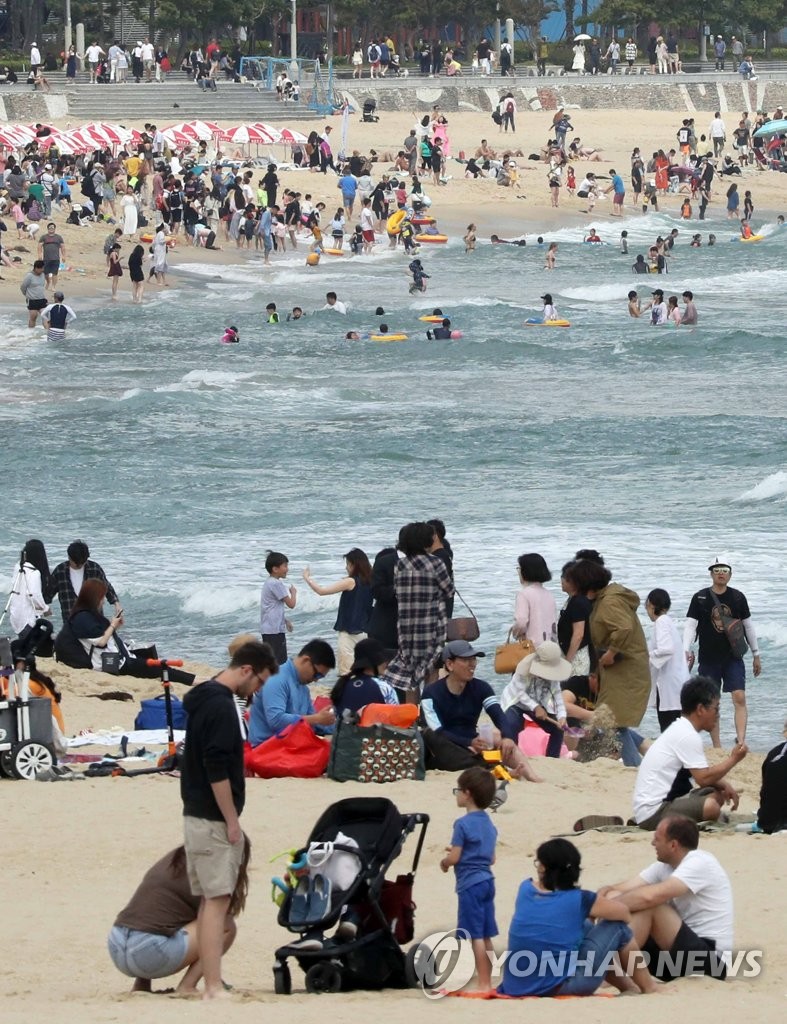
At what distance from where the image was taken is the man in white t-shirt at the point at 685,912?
6.11m

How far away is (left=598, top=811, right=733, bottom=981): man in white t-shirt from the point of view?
6113mm

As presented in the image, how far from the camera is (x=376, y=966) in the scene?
6074 mm

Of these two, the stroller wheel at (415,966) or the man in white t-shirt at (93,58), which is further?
the man in white t-shirt at (93,58)

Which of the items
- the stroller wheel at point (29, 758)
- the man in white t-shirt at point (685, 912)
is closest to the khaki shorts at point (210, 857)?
the man in white t-shirt at point (685, 912)

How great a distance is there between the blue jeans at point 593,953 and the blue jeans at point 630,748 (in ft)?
12.6

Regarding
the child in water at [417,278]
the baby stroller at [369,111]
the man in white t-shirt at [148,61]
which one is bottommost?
the child in water at [417,278]

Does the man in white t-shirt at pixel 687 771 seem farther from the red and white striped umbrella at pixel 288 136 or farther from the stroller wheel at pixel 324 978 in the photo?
the red and white striped umbrella at pixel 288 136

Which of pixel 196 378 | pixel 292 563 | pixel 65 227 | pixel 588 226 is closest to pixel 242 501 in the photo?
pixel 292 563

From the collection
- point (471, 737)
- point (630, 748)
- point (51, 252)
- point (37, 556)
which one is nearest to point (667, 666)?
point (630, 748)

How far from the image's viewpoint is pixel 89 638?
11719 mm

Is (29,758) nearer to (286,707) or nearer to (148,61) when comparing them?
(286,707)

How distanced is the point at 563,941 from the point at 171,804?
10.1ft

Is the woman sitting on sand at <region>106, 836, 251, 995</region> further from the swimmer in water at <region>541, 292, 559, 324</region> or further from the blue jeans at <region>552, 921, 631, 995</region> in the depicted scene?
the swimmer in water at <region>541, 292, 559, 324</region>

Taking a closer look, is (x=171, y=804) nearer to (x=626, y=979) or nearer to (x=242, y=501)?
(x=626, y=979)
